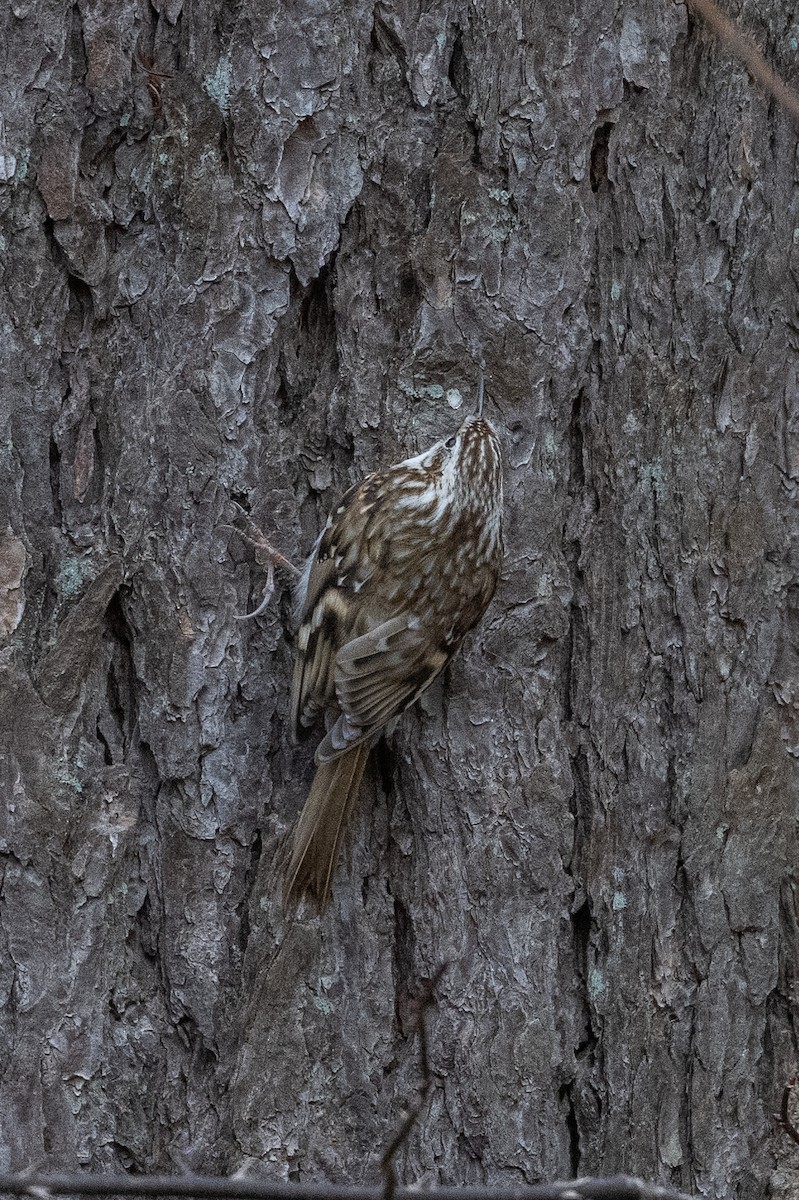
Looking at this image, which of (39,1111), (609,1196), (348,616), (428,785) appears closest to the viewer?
(609,1196)

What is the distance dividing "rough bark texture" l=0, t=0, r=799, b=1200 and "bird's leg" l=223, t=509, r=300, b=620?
→ 0.02 meters

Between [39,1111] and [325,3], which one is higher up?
[325,3]

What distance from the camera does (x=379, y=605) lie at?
2.41 metres

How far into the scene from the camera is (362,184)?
2203 millimetres

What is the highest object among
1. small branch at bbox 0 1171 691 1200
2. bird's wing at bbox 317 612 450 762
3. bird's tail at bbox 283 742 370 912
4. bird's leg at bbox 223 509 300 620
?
bird's leg at bbox 223 509 300 620

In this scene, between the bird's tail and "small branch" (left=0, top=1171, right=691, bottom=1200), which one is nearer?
"small branch" (left=0, top=1171, right=691, bottom=1200)

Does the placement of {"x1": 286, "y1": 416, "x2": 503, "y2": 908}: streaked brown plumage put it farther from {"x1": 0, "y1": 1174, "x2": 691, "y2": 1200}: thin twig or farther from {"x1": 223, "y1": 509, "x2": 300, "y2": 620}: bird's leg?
{"x1": 0, "y1": 1174, "x2": 691, "y2": 1200}: thin twig

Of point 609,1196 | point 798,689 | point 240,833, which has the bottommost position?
point 609,1196

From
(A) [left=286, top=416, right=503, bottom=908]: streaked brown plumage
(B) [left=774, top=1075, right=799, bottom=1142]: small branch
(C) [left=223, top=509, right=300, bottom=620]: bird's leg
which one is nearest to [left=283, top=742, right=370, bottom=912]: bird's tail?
(A) [left=286, top=416, right=503, bottom=908]: streaked brown plumage

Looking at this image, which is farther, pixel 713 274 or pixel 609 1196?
pixel 713 274

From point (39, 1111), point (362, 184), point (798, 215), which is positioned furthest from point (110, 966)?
point (798, 215)

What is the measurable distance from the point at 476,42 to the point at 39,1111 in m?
1.89

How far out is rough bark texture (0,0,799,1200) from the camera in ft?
6.91

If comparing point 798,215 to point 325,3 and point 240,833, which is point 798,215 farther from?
point 240,833
